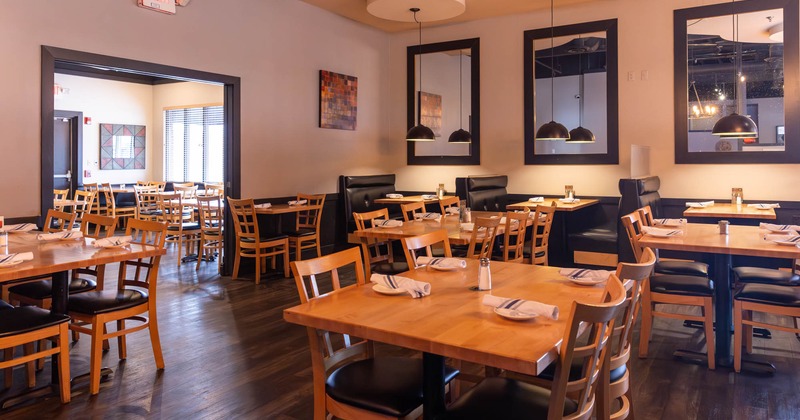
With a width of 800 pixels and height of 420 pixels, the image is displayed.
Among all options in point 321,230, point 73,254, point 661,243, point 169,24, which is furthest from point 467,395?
point 321,230

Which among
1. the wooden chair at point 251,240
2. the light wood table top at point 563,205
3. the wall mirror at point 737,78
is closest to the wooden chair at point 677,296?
the light wood table top at point 563,205

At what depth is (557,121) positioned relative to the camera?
7949 mm

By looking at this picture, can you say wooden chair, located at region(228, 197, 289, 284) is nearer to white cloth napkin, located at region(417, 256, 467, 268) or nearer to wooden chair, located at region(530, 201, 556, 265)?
wooden chair, located at region(530, 201, 556, 265)

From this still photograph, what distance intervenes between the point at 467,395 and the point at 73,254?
252cm

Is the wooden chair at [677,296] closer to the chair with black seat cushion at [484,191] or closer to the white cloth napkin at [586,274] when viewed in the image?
the white cloth napkin at [586,274]

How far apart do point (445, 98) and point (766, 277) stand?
5738 mm

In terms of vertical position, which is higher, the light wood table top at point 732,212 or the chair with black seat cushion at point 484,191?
the chair with black seat cushion at point 484,191

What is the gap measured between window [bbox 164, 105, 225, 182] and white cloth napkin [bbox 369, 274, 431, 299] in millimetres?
9812

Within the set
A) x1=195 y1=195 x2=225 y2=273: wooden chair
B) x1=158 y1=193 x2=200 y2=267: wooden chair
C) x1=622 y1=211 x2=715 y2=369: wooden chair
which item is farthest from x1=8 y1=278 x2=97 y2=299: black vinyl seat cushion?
x1=622 y1=211 x2=715 y2=369: wooden chair

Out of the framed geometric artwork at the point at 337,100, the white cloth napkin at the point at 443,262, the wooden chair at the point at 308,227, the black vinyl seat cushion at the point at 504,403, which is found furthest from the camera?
the framed geometric artwork at the point at 337,100

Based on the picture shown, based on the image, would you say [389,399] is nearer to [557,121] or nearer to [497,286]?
[497,286]

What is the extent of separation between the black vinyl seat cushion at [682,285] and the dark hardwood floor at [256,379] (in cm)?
51

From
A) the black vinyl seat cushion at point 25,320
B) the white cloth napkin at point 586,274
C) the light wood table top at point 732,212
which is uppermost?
the light wood table top at point 732,212

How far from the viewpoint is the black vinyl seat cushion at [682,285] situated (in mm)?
3740
